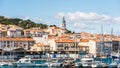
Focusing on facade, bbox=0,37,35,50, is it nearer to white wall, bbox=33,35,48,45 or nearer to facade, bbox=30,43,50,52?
facade, bbox=30,43,50,52

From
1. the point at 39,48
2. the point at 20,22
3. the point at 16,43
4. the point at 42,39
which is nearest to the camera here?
the point at 39,48

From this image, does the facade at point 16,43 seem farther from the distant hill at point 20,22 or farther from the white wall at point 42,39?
the distant hill at point 20,22

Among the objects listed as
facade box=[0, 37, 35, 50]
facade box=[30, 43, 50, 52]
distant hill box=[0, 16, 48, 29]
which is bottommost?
facade box=[30, 43, 50, 52]

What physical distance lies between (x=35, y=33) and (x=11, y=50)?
19107 millimetres

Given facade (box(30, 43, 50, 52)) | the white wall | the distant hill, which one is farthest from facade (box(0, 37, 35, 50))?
the distant hill

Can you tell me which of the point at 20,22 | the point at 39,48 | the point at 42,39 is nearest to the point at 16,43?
the point at 39,48

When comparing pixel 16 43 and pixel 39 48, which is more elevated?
pixel 16 43

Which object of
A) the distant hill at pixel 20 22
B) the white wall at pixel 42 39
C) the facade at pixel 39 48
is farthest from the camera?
the distant hill at pixel 20 22

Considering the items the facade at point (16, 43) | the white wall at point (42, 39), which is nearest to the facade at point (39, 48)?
the facade at point (16, 43)

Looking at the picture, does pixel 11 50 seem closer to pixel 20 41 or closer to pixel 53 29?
pixel 20 41

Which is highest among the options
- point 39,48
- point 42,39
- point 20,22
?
point 20,22

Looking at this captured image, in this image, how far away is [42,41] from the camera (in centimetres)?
5766

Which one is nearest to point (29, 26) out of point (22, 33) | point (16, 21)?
Answer: point (16, 21)

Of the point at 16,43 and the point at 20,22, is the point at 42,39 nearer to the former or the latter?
the point at 16,43
